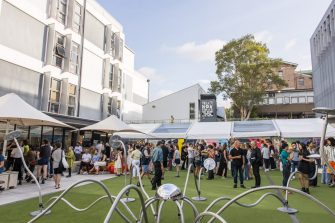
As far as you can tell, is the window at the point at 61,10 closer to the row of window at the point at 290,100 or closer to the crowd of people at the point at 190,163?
the crowd of people at the point at 190,163

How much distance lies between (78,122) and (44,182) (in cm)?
980

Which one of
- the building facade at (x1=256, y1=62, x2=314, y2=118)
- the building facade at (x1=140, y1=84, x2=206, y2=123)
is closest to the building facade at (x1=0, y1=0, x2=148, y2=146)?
the building facade at (x1=140, y1=84, x2=206, y2=123)

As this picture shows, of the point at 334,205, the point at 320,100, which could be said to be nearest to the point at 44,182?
the point at 334,205

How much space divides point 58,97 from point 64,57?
3.13m

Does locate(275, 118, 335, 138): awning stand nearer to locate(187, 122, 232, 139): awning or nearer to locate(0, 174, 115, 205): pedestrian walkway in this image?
locate(187, 122, 232, 139): awning

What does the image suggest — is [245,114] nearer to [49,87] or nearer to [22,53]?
[49,87]

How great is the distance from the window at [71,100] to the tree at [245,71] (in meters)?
19.5

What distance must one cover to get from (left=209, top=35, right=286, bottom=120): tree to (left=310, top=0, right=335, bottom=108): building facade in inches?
206

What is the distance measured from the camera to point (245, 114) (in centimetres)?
3572

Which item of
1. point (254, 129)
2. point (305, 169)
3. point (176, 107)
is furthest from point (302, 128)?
point (176, 107)

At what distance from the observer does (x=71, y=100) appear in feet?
71.4

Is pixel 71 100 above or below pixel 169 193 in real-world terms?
above

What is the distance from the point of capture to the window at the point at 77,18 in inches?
861

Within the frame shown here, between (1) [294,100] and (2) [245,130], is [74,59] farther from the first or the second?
(1) [294,100]
